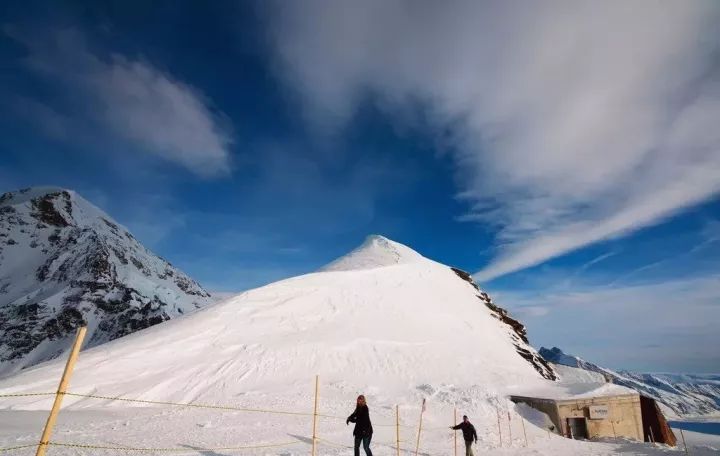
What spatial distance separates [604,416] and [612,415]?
1.52 meters

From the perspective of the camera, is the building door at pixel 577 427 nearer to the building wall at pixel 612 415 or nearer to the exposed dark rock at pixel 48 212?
the building wall at pixel 612 415

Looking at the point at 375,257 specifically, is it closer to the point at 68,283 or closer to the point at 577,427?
the point at 577,427

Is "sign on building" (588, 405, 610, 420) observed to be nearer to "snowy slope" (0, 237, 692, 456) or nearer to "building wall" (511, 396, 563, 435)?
"snowy slope" (0, 237, 692, 456)

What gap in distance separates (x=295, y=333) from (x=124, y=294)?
441 ft

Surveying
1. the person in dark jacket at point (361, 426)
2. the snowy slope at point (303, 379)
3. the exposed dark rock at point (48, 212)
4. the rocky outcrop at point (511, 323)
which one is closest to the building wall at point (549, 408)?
the snowy slope at point (303, 379)

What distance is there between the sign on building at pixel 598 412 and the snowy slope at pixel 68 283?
132 meters

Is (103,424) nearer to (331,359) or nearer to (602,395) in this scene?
(331,359)

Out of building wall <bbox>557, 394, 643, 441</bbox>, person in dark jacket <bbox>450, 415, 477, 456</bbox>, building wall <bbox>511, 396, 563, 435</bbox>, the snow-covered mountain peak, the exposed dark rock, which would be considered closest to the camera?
person in dark jacket <bbox>450, 415, 477, 456</bbox>

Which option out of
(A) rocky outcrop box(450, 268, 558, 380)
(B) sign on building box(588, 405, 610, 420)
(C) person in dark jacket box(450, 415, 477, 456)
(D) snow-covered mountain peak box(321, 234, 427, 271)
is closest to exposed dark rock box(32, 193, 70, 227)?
(D) snow-covered mountain peak box(321, 234, 427, 271)

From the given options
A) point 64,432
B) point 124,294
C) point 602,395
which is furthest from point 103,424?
point 124,294

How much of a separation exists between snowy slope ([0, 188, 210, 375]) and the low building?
131m

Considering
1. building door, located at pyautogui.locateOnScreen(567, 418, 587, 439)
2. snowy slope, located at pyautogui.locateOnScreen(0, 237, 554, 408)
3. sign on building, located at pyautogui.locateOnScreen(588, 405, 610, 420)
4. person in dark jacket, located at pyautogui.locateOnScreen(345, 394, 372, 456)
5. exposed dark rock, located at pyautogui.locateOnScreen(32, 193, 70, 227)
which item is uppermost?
exposed dark rock, located at pyautogui.locateOnScreen(32, 193, 70, 227)

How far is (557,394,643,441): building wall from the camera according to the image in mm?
26427

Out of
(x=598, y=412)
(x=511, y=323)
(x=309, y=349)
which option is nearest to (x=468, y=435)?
(x=598, y=412)
